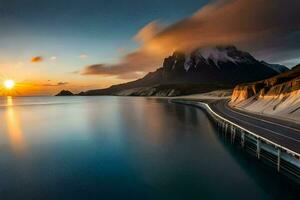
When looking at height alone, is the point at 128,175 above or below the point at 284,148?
below

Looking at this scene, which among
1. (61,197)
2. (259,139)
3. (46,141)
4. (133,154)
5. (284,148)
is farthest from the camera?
(46,141)

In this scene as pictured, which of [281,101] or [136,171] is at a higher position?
[281,101]

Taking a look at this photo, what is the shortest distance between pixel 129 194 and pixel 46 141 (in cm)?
2791

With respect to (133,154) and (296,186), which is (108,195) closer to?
(133,154)

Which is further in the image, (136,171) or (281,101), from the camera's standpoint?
(281,101)

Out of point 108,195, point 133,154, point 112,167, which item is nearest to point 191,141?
point 133,154

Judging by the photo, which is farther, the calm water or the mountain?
the mountain

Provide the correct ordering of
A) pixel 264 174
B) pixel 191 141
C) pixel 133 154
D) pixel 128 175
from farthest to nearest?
1. pixel 191 141
2. pixel 133 154
3. pixel 128 175
4. pixel 264 174

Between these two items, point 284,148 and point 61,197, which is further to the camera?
point 284,148

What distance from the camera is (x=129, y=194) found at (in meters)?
19.4

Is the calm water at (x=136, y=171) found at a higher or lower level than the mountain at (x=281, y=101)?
lower

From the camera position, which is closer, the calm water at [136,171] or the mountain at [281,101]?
the calm water at [136,171]

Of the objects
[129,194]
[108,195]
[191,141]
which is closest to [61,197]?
[108,195]

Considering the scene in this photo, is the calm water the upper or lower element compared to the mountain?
lower
